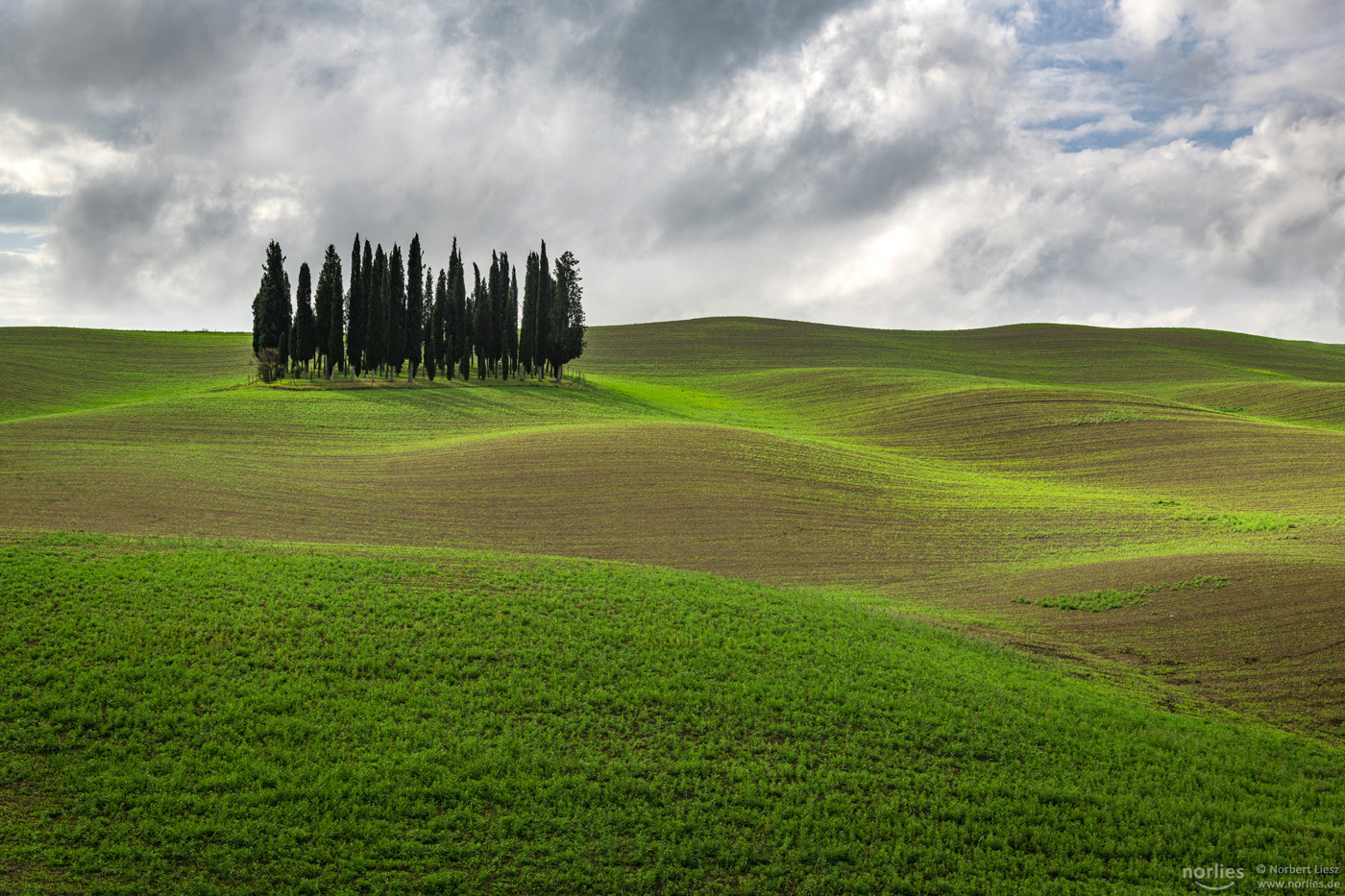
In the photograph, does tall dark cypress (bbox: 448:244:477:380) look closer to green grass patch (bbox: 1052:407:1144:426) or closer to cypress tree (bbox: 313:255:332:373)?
cypress tree (bbox: 313:255:332:373)

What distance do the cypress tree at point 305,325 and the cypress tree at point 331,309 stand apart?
44.2 inches

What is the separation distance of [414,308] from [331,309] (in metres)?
7.34

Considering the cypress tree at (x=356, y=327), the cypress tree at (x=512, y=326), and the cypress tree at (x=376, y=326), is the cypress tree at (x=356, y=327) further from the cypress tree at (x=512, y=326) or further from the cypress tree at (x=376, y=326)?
the cypress tree at (x=512, y=326)

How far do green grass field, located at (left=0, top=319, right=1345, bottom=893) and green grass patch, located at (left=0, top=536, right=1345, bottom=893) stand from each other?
0.18 ft

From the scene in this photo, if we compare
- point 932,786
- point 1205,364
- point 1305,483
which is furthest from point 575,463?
point 1205,364

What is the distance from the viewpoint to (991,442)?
5481 cm

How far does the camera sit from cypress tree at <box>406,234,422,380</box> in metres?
75.6

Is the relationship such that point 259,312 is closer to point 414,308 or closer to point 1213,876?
point 414,308

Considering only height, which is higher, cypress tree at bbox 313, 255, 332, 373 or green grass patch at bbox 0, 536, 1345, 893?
cypress tree at bbox 313, 255, 332, 373

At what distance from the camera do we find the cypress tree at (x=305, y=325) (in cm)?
7419

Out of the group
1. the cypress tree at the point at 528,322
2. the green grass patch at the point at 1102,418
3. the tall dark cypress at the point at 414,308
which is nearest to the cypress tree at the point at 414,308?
the tall dark cypress at the point at 414,308

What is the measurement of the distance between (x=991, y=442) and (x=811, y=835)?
49019 mm

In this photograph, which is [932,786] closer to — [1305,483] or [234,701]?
[234,701]

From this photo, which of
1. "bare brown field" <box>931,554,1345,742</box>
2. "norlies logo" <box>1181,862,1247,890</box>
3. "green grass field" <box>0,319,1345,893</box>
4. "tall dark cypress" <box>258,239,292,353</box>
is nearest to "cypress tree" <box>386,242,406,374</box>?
"tall dark cypress" <box>258,239,292,353</box>
